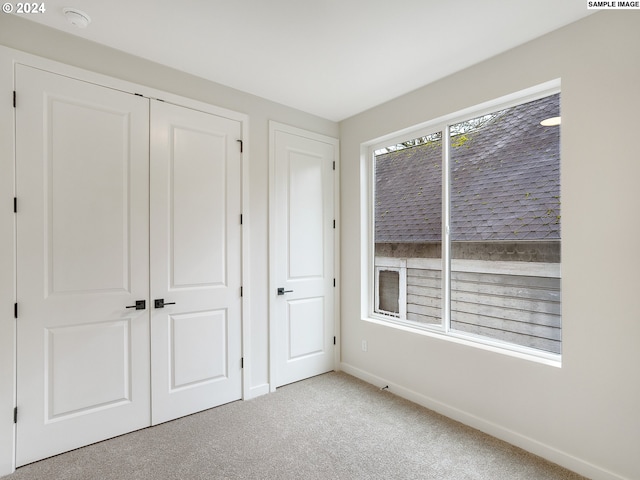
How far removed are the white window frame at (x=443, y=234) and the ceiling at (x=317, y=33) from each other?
350 millimetres

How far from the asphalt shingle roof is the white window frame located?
2.4 inches

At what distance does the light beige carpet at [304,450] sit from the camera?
1951 millimetres

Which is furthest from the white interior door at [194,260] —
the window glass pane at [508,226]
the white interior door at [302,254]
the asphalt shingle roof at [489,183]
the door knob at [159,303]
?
the window glass pane at [508,226]

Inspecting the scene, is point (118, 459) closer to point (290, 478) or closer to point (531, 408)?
point (290, 478)

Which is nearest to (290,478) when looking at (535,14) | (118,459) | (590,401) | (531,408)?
(118,459)

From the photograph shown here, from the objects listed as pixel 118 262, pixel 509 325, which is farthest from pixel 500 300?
pixel 118 262

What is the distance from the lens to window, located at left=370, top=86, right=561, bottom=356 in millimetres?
2242

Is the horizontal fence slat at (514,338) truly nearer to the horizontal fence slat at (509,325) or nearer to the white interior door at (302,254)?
the horizontal fence slat at (509,325)

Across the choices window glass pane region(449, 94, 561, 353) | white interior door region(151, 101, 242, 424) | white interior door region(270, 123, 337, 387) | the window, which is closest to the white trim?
white interior door region(151, 101, 242, 424)

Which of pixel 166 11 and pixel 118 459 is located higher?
pixel 166 11

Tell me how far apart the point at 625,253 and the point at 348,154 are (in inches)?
97.2

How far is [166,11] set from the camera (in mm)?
1909

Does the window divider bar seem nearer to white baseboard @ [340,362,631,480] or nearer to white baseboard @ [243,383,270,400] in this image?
white baseboard @ [340,362,631,480]

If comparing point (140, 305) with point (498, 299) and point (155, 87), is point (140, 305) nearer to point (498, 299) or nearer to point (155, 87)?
point (155, 87)
